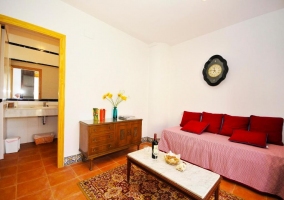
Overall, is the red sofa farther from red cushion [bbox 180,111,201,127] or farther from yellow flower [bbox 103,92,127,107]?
yellow flower [bbox 103,92,127,107]

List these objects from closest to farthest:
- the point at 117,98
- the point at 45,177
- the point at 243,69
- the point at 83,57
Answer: the point at 45,177 → the point at 83,57 → the point at 243,69 → the point at 117,98

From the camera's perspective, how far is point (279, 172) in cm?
160

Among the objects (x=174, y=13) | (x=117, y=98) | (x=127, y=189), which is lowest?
(x=127, y=189)

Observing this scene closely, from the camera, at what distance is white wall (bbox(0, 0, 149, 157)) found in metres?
2.06

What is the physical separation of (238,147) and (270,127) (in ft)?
2.64

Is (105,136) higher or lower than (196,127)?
lower

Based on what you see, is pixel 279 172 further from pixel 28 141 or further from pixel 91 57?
pixel 28 141

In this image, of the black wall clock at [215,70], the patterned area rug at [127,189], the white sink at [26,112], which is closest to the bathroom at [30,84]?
the white sink at [26,112]

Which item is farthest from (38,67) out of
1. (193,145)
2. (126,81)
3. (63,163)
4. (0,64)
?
(193,145)

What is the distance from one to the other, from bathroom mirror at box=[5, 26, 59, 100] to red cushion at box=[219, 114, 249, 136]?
4.15 meters

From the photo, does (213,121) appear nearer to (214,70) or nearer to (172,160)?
(214,70)

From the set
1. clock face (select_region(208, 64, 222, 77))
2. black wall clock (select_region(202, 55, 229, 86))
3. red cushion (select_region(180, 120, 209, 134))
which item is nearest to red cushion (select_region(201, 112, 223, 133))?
red cushion (select_region(180, 120, 209, 134))

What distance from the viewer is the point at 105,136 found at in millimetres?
2373

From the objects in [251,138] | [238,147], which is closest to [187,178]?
[238,147]
